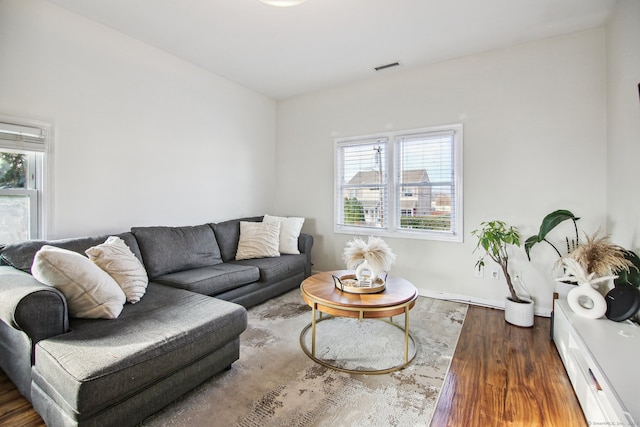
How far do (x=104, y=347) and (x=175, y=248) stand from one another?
1.58m

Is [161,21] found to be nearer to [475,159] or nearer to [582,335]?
[475,159]

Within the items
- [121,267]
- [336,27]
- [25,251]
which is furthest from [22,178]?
[336,27]

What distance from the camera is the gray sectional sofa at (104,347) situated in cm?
130

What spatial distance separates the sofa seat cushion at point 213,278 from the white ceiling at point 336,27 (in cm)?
233

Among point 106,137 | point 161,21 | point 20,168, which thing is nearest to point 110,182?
point 106,137

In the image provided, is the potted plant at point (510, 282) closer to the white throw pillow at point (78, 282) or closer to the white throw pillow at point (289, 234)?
the white throw pillow at point (289, 234)

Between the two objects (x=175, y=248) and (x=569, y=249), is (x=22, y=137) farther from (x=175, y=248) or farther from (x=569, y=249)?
(x=569, y=249)

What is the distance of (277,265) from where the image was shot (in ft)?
11.0

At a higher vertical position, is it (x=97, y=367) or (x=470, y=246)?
(x=470, y=246)

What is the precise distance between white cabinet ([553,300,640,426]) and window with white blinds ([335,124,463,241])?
152cm

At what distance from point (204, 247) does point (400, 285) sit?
211 cm

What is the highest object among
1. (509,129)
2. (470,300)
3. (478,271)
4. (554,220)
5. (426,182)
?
(509,129)

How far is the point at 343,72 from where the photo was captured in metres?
3.69

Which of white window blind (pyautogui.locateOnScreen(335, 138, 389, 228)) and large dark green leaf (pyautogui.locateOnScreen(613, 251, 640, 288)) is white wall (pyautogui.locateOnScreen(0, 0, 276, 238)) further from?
large dark green leaf (pyautogui.locateOnScreen(613, 251, 640, 288))
